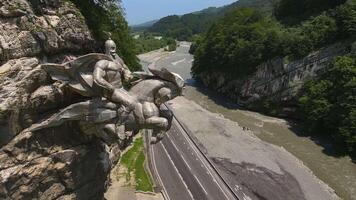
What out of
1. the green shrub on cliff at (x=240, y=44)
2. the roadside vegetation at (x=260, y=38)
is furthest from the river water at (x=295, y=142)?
the roadside vegetation at (x=260, y=38)

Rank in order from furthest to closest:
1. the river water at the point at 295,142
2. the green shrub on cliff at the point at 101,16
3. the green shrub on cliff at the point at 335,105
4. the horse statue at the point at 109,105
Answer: the green shrub on cliff at the point at 335,105, the river water at the point at 295,142, the green shrub on cliff at the point at 101,16, the horse statue at the point at 109,105

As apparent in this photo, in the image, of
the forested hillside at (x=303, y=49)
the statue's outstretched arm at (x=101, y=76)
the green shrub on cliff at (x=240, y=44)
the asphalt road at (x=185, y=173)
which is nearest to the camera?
the statue's outstretched arm at (x=101, y=76)

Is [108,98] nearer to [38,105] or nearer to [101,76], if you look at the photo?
[101,76]

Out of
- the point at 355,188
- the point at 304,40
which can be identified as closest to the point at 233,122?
the point at 304,40

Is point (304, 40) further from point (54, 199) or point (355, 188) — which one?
point (54, 199)

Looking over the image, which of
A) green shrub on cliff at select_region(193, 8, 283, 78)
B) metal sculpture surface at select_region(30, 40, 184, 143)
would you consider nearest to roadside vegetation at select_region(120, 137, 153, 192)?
metal sculpture surface at select_region(30, 40, 184, 143)

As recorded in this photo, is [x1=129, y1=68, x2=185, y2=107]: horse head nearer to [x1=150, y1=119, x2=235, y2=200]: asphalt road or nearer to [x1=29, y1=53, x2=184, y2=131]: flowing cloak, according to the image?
[x1=29, y1=53, x2=184, y2=131]: flowing cloak

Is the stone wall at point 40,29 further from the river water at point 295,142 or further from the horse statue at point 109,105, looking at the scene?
the river water at point 295,142
